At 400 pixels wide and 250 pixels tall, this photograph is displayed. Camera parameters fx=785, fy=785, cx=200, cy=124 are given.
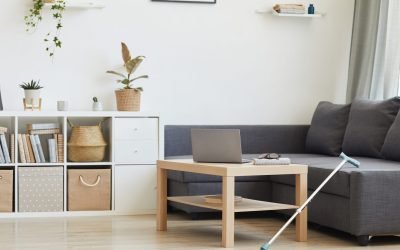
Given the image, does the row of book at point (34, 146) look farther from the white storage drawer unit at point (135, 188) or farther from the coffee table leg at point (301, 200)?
the coffee table leg at point (301, 200)

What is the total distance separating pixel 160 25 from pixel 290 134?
132 centimetres

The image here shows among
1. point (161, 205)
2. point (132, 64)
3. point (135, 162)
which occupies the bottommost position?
point (161, 205)

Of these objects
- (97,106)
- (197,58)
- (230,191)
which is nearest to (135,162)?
(97,106)

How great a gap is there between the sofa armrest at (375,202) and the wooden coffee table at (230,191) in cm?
28

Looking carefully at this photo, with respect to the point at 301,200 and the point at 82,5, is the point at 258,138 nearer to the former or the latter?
the point at 82,5

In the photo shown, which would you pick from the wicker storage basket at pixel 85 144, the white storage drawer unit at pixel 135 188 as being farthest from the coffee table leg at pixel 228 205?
the wicker storage basket at pixel 85 144

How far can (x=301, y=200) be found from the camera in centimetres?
430

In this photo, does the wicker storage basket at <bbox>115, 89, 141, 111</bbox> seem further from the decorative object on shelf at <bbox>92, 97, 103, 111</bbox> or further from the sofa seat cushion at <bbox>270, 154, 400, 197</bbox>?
the sofa seat cushion at <bbox>270, 154, 400, 197</bbox>

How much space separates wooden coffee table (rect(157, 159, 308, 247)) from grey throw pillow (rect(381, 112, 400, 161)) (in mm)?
950

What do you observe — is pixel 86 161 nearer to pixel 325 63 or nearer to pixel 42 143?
pixel 42 143

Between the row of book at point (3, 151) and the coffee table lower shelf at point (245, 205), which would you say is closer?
the coffee table lower shelf at point (245, 205)

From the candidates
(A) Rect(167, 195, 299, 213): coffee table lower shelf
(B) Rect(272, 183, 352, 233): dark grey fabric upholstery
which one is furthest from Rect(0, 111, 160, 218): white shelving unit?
(B) Rect(272, 183, 352, 233): dark grey fabric upholstery

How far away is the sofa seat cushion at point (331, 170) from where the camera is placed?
168 inches

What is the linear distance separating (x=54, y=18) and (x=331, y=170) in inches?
98.3
